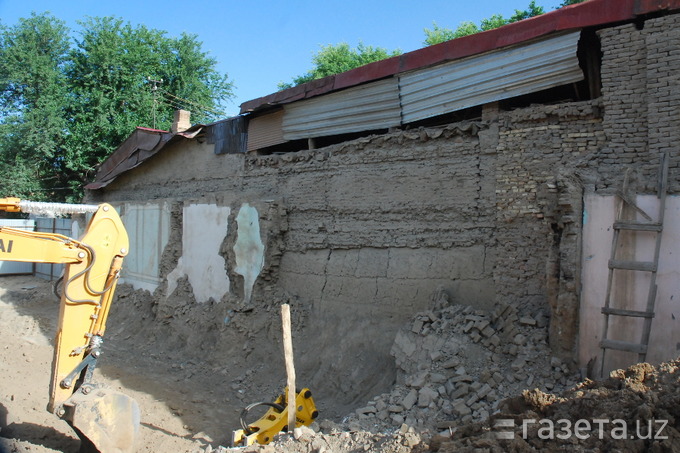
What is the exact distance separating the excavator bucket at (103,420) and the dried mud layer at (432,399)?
26.3 inches

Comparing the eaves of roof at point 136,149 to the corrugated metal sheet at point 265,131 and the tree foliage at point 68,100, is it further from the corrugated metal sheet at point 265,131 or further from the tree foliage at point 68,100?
the tree foliage at point 68,100

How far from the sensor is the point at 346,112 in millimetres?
9430

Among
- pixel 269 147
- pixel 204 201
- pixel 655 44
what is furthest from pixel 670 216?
pixel 204 201

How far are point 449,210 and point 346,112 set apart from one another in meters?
2.81

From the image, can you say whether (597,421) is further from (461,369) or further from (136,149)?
(136,149)

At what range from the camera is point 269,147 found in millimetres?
10984

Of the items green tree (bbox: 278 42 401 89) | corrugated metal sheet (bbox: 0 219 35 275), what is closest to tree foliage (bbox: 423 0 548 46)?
green tree (bbox: 278 42 401 89)

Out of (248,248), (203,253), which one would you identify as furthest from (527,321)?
(203,253)

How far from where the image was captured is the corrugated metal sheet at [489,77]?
7051mm

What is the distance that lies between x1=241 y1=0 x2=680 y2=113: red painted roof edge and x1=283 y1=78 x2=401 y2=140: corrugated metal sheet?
19cm

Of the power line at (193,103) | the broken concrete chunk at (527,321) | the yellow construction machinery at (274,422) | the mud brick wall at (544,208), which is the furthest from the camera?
the power line at (193,103)

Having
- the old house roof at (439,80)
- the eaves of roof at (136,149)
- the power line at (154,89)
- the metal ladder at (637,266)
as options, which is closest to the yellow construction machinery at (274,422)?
the metal ladder at (637,266)

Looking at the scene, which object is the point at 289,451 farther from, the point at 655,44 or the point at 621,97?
the point at 655,44

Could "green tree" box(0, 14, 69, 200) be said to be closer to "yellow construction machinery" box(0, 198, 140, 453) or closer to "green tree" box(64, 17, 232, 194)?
"green tree" box(64, 17, 232, 194)
